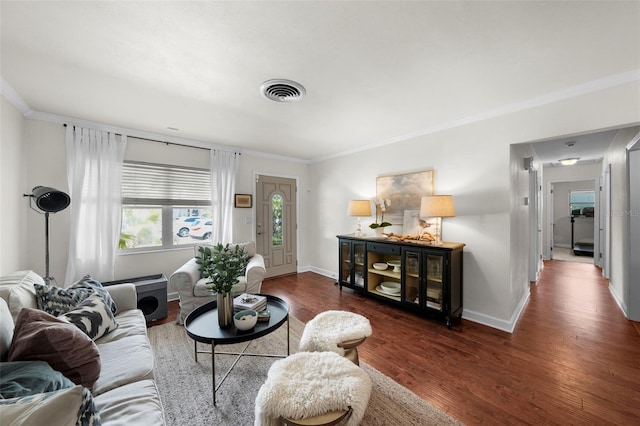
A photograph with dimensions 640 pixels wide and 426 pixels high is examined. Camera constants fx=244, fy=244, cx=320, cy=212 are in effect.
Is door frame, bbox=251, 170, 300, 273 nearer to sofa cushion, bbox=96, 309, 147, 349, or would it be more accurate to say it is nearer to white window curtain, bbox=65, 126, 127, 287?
white window curtain, bbox=65, 126, 127, 287

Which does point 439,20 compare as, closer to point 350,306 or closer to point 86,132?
point 350,306

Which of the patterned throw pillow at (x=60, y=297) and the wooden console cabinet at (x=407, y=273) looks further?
the wooden console cabinet at (x=407, y=273)

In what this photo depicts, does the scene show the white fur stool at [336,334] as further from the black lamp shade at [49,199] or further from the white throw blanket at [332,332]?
the black lamp shade at [49,199]

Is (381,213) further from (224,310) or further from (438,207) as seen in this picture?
(224,310)

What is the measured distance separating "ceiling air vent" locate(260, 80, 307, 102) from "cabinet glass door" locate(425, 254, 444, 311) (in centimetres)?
229

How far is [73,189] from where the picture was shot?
2945mm

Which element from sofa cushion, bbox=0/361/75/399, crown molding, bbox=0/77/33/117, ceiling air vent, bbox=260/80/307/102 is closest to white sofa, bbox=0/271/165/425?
sofa cushion, bbox=0/361/75/399

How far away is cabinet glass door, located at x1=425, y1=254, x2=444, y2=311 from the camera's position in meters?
2.84

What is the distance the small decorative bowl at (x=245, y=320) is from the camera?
1.75 metres

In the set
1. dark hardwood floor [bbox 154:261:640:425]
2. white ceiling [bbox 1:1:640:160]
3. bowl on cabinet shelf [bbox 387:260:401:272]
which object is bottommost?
dark hardwood floor [bbox 154:261:640:425]

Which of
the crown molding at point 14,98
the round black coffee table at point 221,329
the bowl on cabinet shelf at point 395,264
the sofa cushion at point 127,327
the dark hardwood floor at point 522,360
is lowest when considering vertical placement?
the dark hardwood floor at point 522,360

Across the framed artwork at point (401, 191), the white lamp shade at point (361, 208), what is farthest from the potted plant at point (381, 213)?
the white lamp shade at point (361, 208)

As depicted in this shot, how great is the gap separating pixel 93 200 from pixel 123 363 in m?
2.54

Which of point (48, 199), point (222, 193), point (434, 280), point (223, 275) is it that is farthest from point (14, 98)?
point (434, 280)
